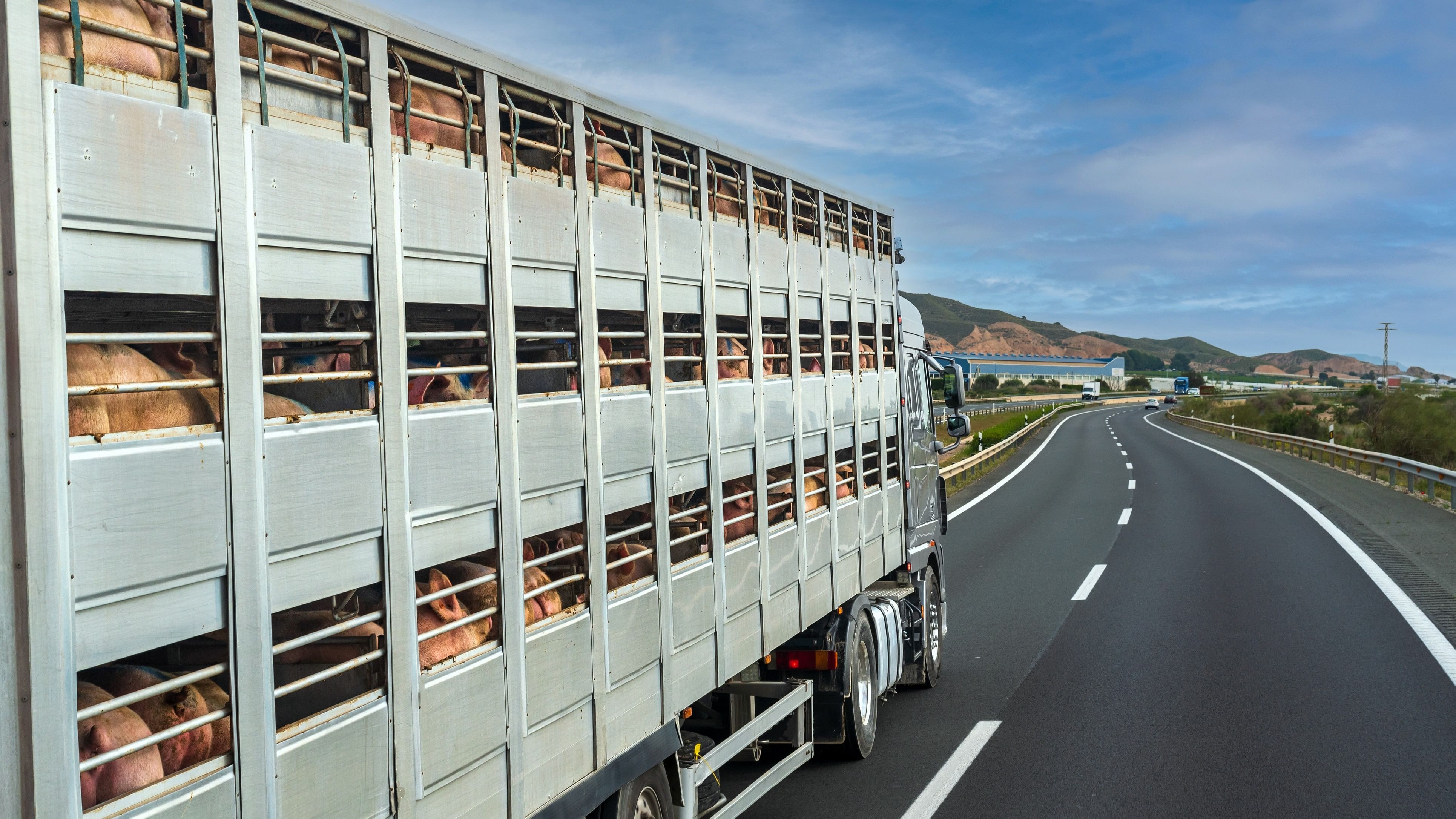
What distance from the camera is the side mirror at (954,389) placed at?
935 cm

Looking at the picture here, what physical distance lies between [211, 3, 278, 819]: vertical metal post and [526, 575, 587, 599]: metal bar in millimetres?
1114

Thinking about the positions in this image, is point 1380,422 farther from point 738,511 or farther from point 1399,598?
point 738,511

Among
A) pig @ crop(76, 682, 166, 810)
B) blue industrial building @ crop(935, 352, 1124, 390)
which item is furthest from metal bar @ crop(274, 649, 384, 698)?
blue industrial building @ crop(935, 352, 1124, 390)

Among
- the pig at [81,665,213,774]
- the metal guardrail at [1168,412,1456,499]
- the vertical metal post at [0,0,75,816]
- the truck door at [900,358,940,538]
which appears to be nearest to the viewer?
the vertical metal post at [0,0,75,816]

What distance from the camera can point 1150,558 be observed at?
15.4 meters

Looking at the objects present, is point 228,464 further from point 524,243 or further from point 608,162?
point 608,162

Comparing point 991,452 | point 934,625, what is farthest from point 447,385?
point 991,452

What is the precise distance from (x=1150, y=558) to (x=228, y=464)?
14757 millimetres

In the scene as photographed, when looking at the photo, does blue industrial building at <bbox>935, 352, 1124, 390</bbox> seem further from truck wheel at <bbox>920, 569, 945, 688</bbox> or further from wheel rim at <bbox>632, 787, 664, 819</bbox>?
wheel rim at <bbox>632, 787, 664, 819</bbox>

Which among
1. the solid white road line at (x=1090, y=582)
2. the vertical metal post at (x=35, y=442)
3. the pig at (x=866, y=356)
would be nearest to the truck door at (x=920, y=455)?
the pig at (x=866, y=356)

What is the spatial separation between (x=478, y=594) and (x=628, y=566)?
38.2 inches

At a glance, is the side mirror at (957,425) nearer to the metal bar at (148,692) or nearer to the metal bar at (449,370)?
the metal bar at (449,370)

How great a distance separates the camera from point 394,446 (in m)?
3.01

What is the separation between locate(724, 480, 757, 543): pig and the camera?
5328 mm
